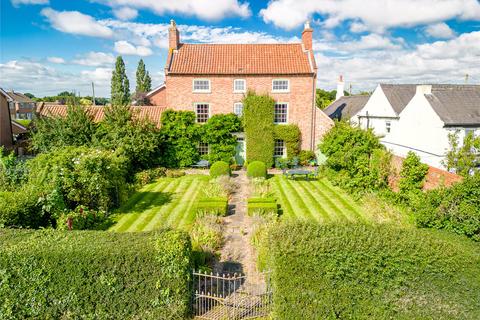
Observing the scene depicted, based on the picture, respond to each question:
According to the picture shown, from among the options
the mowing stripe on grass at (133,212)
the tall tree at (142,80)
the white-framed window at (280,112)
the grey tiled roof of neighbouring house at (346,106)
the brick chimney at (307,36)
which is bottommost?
the mowing stripe on grass at (133,212)

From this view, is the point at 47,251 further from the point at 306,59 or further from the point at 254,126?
the point at 306,59

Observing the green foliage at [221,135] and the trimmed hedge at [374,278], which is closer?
the trimmed hedge at [374,278]

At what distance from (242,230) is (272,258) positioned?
591 cm

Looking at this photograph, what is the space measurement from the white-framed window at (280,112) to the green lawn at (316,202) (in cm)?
668

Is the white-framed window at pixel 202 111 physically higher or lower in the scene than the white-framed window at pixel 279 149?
higher

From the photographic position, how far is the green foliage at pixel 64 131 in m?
22.8

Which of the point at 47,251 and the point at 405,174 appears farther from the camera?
the point at 405,174

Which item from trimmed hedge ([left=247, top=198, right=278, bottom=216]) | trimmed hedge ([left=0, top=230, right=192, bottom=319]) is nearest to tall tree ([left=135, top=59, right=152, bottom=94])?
trimmed hedge ([left=247, top=198, right=278, bottom=216])

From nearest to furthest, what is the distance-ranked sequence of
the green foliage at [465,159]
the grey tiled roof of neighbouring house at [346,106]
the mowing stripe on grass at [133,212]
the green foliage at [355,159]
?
the mowing stripe on grass at [133,212]
the green foliage at [465,159]
the green foliage at [355,159]
the grey tiled roof of neighbouring house at [346,106]

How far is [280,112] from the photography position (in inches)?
1087

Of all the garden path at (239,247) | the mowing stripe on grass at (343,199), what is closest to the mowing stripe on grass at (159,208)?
the garden path at (239,247)

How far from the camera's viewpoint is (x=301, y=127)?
91.0 ft

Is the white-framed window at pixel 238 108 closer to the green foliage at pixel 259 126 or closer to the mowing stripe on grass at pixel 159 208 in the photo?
the green foliage at pixel 259 126

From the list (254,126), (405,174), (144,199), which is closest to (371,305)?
(405,174)
